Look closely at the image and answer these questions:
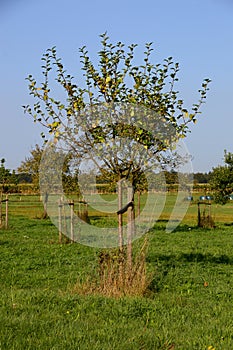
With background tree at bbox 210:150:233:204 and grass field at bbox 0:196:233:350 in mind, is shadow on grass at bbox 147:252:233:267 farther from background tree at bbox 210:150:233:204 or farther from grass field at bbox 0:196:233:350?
background tree at bbox 210:150:233:204

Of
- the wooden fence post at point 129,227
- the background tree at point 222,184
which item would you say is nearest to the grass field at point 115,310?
the wooden fence post at point 129,227

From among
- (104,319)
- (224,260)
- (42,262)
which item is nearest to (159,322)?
(104,319)

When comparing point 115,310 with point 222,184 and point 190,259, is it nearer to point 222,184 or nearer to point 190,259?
point 190,259

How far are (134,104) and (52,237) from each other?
451 inches

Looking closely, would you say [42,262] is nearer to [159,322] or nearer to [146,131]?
[146,131]

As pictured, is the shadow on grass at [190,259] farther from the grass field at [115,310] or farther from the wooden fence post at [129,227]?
the wooden fence post at [129,227]

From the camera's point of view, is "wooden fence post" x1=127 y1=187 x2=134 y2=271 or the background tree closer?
"wooden fence post" x1=127 y1=187 x2=134 y2=271

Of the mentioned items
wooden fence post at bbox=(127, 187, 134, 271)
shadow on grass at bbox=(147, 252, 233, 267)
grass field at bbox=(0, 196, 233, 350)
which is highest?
wooden fence post at bbox=(127, 187, 134, 271)

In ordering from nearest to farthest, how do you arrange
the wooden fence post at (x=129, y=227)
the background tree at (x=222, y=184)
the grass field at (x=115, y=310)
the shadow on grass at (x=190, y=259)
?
the grass field at (x=115, y=310) < the wooden fence post at (x=129, y=227) < the shadow on grass at (x=190, y=259) < the background tree at (x=222, y=184)

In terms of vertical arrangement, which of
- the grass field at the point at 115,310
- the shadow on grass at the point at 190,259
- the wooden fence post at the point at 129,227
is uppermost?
the wooden fence post at the point at 129,227

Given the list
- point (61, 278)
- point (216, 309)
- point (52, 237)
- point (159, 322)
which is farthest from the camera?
point (52, 237)

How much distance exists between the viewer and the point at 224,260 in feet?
46.1

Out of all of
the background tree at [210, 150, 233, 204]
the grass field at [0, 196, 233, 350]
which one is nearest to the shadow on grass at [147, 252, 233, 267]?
the grass field at [0, 196, 233, 350]

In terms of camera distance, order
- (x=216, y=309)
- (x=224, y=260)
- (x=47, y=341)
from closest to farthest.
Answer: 1. (x=47, y=341)
2. (x=216, y=309)
3. (x=224, y=260)
